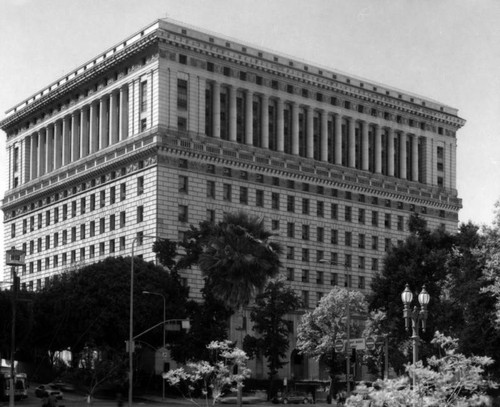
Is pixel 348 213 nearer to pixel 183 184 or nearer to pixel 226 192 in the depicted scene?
pixel 226 192

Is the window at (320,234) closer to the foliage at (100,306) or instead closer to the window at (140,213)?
the window at (140,213)

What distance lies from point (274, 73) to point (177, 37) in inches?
636

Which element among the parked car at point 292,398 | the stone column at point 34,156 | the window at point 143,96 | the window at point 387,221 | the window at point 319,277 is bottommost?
the parked car at point 292,398

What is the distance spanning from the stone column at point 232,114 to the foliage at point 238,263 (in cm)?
4988

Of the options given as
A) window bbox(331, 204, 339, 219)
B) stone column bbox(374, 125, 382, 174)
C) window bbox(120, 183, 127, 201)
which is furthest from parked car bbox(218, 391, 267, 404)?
stone column bbox(374, 125, 382, 174)

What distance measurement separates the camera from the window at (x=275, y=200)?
128750mm

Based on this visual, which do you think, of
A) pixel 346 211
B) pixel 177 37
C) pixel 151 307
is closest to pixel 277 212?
pixel 346 211

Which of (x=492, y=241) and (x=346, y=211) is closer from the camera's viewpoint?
(x=492, y=241)

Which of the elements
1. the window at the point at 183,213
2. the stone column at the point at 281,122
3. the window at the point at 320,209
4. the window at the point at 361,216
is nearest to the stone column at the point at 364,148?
the window at the point at 361,216

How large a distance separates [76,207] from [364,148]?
40.5m

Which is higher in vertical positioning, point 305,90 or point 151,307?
point 305,90

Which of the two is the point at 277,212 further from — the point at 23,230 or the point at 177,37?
the point at 23,230

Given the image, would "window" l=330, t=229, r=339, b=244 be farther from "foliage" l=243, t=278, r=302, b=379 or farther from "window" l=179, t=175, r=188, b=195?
"foliage" l=243, t=278, r=302, b=379

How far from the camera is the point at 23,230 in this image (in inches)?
5733
